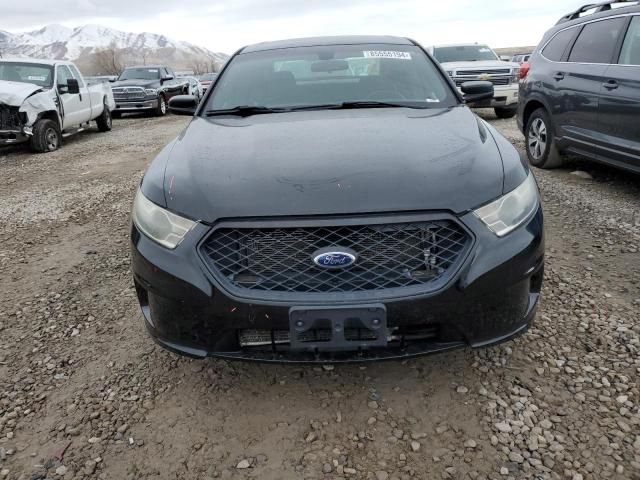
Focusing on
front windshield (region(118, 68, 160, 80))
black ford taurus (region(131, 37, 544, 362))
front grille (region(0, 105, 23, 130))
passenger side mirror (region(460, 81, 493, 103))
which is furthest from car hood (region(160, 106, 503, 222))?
front windshield (region(118, 68, 160, 80))

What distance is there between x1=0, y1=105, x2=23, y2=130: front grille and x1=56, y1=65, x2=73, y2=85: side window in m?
1.65

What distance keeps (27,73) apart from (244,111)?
867cm

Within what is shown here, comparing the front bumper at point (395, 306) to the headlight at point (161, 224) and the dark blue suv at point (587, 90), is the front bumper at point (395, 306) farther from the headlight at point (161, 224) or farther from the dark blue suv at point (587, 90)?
the dark blue suv at point (587, 90)

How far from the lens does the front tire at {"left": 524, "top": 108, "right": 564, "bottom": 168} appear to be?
5.86 meters

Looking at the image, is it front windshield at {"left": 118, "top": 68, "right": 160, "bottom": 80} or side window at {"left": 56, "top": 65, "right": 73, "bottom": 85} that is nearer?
side window at {"left": 56, "top": 65, "right": 73, "bottom": 85}

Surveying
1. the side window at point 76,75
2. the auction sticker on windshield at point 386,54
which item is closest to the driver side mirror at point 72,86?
the side window at point 76,75

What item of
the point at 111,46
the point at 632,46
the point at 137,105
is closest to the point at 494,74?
the point at 632,46

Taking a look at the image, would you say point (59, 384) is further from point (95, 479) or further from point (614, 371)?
point (614, 371)

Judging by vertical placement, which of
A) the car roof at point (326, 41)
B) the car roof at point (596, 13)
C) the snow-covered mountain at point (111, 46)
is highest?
the car roof at point (596, 13)

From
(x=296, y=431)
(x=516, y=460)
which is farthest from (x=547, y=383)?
(x=296, y=431)

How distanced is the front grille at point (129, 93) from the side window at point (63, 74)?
4.69 m

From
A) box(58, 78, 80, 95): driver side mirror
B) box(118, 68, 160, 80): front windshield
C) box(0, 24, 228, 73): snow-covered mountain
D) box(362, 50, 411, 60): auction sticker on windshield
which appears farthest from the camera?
box(0, 24, 228, 73): snow-covered mountain

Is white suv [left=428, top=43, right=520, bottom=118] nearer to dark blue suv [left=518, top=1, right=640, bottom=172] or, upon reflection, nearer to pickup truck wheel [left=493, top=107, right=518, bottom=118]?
pickup truck wheel [left=493, top=107, right=518, bottom=118]

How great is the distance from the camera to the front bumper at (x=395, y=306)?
1894mm
